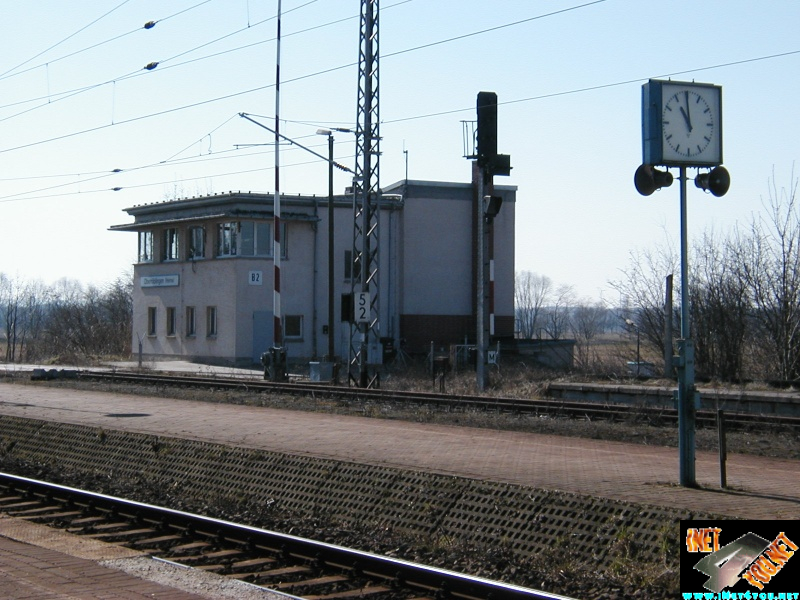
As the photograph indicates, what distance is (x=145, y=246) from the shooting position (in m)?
49.8

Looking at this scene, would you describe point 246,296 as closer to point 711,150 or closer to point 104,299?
point 711,150

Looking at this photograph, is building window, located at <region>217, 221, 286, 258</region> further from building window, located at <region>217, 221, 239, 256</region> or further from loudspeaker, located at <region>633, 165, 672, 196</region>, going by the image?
loudspeaker, located at <region>633, 165, 672, 196</region>

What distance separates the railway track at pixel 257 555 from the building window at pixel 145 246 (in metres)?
38.9

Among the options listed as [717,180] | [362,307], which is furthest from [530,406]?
[717,180]

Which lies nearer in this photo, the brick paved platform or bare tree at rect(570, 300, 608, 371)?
the brick paved platform

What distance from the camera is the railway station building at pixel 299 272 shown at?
43.5 m

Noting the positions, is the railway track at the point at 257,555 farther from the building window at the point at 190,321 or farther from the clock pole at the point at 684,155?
the building window at the point at 190,321

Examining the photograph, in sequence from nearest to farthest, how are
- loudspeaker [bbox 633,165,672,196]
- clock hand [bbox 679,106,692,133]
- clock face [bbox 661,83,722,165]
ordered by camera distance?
loudspeaker [bbox 633,165,672,196] → clock face [bbox 661,83,722,165] → clock hand [bbox 679,106,692,133]

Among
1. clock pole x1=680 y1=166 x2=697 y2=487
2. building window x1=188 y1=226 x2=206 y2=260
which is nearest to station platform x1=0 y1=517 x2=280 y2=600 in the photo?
clock pole x1=680 y1=166 x2=697 y2=487

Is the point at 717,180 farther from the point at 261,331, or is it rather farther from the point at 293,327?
the point at 293,327

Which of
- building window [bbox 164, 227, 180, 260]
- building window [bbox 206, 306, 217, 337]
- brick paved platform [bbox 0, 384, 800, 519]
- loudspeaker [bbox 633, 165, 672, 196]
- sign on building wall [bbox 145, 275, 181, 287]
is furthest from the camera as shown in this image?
building window [bbox 164, 227, 180, 260]

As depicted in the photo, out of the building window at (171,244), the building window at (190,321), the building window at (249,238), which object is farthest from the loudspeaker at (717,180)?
the building window at (171,244)

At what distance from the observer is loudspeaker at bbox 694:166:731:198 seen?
10.9 m

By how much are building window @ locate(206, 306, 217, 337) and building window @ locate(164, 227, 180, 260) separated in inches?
151
